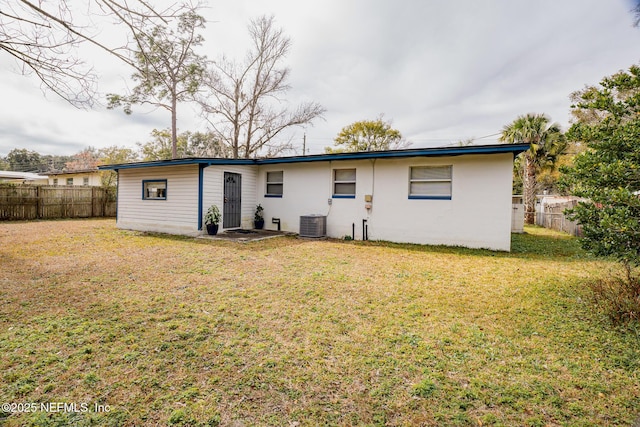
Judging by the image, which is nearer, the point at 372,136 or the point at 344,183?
the point at 344,183

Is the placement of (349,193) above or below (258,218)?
above

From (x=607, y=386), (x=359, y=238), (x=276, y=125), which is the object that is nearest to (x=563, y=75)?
(x=359, y=238)

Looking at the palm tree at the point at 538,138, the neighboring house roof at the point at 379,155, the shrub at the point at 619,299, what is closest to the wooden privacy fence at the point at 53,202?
the neighboring house roof at the point at 379,155

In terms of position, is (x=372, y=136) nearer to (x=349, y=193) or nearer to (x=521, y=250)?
(x=349, y=193)

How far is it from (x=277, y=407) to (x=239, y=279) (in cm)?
311

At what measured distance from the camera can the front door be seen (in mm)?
10391

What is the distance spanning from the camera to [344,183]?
9883mm

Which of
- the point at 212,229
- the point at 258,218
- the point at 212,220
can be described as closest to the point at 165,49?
the point at 212,220

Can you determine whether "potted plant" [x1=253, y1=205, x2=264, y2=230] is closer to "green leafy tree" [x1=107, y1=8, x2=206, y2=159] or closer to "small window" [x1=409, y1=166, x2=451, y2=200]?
"small window" [x1=409, y1=166, x2=451, y2=200]

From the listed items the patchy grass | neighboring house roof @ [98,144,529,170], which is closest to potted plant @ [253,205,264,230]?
neighboring house roof @ [98,144,529,170]

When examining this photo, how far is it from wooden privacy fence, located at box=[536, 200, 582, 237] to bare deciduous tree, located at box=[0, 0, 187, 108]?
14.2 m

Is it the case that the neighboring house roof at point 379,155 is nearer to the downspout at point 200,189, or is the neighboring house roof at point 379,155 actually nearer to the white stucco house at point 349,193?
the white stucco house at point 349,193

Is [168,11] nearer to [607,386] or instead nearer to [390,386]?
[390,386]

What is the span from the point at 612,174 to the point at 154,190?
12.6 meters
